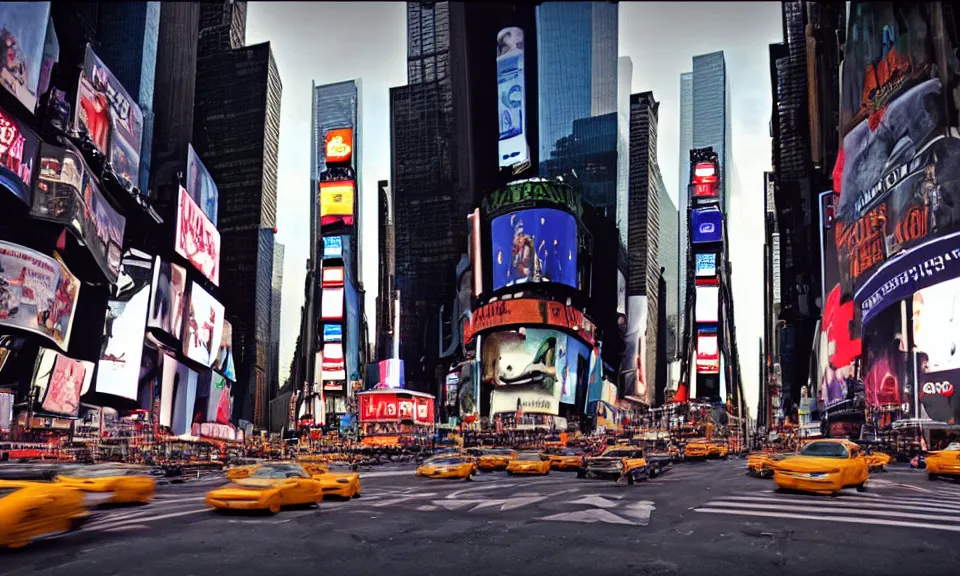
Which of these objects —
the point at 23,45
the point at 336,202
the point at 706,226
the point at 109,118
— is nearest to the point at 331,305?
the point at 336,202

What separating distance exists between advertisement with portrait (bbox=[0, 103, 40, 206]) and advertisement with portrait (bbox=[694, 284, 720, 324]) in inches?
3937

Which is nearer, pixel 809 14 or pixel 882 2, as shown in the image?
pixel 882 2

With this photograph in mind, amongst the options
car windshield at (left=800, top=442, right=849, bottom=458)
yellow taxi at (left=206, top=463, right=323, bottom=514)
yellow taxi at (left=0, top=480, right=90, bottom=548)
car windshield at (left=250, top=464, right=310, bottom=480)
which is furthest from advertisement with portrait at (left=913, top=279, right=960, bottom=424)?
yellow taxi at (left=0, top=480, right=90, bottom=548)

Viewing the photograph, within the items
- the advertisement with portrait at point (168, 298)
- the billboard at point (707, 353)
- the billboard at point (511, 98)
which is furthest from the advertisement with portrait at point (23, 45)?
the billboard at point (707, 353)

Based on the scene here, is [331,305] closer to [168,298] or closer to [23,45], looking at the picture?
[168,298]

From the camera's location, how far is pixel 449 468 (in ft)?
94.2

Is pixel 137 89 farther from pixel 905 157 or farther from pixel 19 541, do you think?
pixel 19 541

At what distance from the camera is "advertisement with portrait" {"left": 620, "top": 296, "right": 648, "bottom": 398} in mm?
167000

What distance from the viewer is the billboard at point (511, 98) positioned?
387 feet

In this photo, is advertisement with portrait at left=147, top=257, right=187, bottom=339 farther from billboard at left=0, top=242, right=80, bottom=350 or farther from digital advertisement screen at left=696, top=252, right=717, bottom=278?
digital advertisement screen at left=696, top=252, right=717, bottom=278

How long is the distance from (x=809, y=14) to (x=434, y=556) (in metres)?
89.4

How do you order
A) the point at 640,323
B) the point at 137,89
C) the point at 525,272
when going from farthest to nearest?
the point at 640,323 < the point at 525,272 < the point at 137,89

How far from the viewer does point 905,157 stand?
51.8m

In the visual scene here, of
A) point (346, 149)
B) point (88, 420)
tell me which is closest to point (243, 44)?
point (346, 149)
